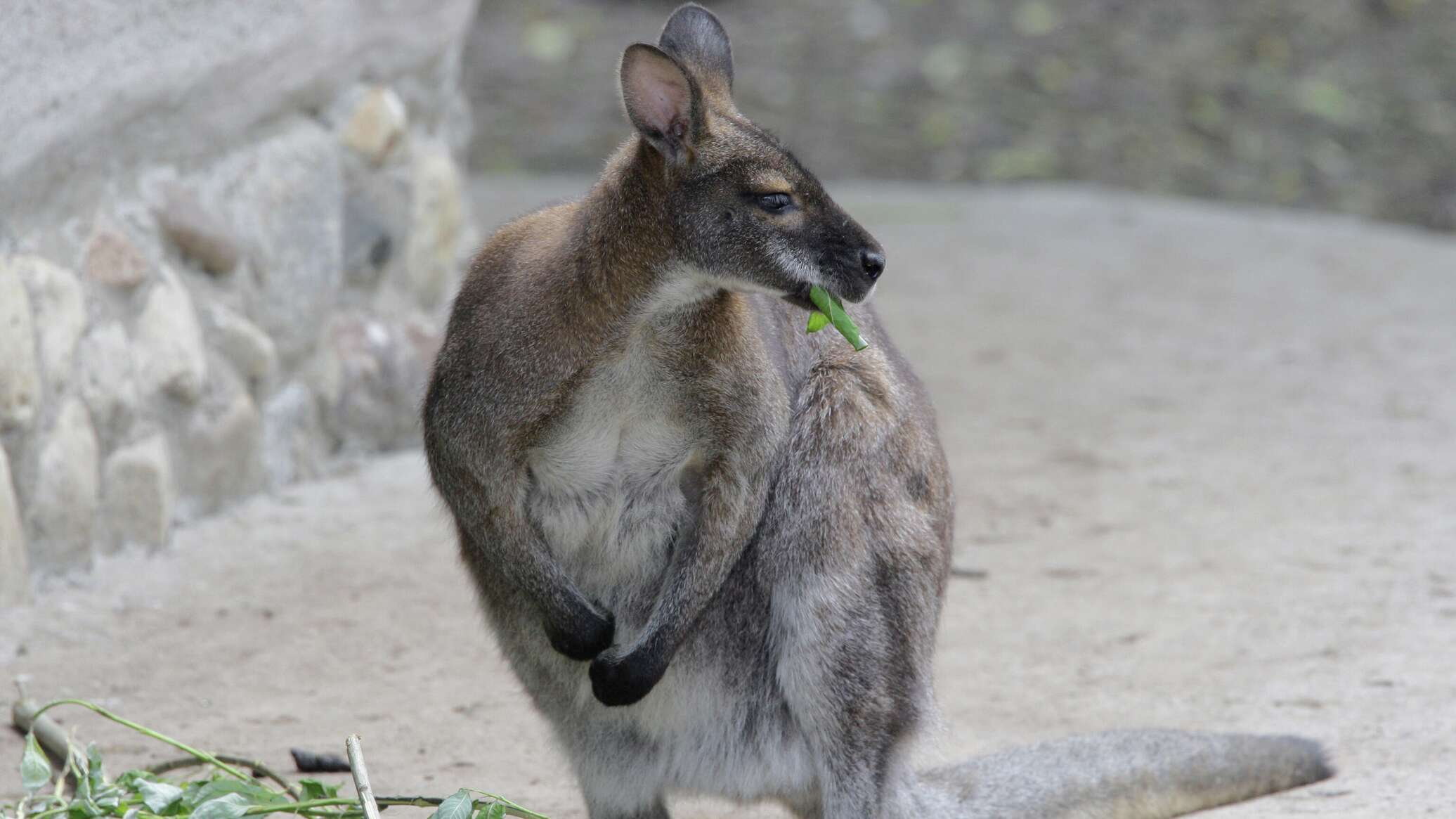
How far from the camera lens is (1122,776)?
2.96 meters

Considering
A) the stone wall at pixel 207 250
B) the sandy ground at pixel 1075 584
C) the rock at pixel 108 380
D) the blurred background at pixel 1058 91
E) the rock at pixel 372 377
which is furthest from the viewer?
the blurred background at pixel 1058 91

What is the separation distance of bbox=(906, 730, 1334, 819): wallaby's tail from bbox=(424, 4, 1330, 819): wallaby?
0.5 inches

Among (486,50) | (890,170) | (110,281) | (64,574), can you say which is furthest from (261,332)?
(486,50)

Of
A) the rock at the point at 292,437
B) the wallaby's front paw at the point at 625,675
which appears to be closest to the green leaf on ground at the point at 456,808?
the wallaby's front paw at the point at 625,675

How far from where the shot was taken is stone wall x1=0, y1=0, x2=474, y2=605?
3738 millimetres

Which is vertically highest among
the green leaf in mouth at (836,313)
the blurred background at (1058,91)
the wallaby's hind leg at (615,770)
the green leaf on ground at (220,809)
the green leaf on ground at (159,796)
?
the green leaf in mouth at (836,313)

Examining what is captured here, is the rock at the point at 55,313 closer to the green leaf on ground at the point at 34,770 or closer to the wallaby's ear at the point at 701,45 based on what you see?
the green leaf on ground at the point at 34,770

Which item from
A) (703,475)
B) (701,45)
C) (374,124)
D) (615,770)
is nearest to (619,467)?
(703,475)

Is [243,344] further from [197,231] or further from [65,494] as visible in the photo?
[65,494]

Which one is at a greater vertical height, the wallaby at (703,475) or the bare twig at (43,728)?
the wallaby at (703,475)

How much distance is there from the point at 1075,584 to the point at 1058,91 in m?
6.20

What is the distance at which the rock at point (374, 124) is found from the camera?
16.1 ft

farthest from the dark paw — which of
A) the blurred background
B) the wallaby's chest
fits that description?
the blurred background

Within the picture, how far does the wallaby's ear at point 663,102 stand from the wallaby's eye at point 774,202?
0.13 metres
